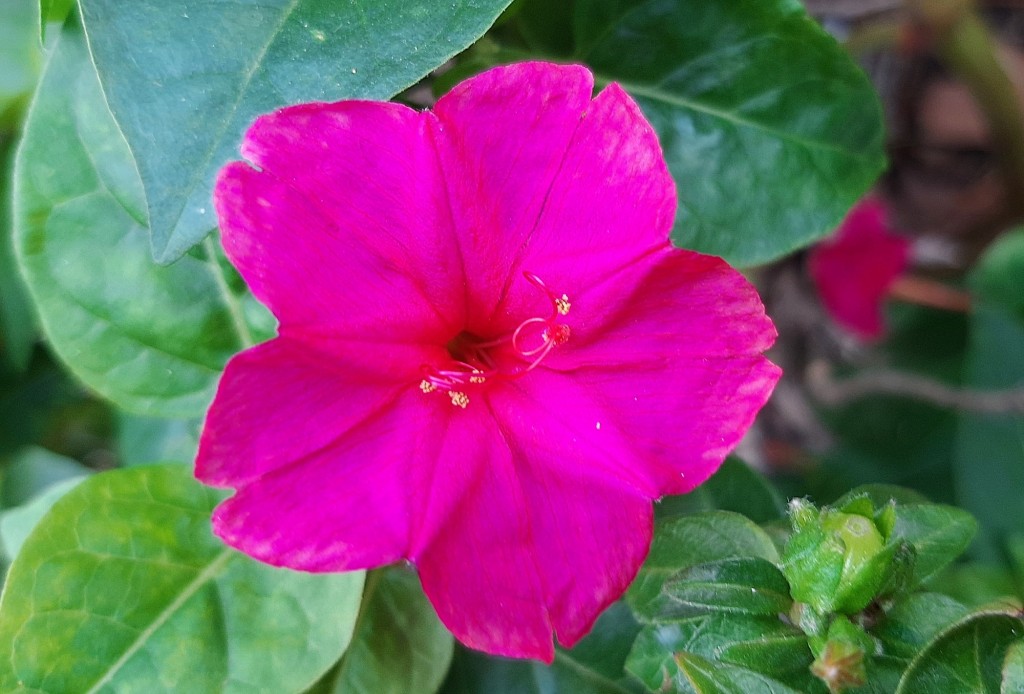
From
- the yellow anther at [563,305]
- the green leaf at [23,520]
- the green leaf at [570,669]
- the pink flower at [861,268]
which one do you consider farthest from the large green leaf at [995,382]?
the green leaf at [23,520]

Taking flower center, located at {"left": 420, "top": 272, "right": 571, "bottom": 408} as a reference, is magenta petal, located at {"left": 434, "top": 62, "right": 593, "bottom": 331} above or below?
above

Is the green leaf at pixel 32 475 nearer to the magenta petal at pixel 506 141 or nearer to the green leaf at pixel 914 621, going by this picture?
the magenta petal at pixel 506 141

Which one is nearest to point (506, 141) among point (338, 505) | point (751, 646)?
point (338, 505)

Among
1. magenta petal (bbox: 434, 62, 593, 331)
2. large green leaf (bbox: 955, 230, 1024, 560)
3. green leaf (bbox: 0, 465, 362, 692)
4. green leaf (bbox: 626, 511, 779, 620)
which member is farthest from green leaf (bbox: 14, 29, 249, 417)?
large green leaf (bbox: 955, 230, 1024, 560)

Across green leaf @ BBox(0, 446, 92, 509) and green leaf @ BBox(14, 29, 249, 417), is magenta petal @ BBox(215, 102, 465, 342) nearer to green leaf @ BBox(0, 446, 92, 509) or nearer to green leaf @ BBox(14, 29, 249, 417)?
green leaf @ BBox(14, 29, 249, 417)

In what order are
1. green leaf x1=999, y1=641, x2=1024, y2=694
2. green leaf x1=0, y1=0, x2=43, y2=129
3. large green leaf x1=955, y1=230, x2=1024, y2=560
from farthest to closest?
large green leaf x1=955, y1=230, x2=1024, y2=560, green leaf x1=0, y1=0, x2=43, y2=129, green leaf x1=999, y1=641, x2=1024, y2=694

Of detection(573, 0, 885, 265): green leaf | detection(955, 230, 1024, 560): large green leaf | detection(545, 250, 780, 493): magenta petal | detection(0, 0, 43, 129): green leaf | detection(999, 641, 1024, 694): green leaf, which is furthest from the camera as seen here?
detection(955, 230, 1024, 560): large green leaf

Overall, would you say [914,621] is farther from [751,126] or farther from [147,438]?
[147,438]
